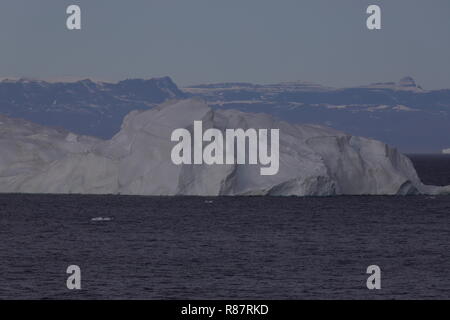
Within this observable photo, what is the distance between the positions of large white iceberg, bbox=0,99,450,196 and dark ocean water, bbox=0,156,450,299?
58.5 inches

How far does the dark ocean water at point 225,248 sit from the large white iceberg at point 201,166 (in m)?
1.48

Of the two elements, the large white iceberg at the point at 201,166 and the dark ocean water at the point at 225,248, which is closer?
the dark ocean water at the point at 225,248

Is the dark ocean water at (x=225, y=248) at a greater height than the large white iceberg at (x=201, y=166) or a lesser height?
lesser

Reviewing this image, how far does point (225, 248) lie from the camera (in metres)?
49.0

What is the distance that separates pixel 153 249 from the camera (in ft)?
159

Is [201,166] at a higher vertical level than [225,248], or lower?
higher

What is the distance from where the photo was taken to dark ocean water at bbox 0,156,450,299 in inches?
1438

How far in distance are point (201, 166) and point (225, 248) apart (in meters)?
21.4

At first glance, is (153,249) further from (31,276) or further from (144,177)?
(144,177)

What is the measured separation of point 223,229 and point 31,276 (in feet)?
67.2

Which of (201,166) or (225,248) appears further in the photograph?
(201,166)

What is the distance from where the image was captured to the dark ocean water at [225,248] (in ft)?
120
